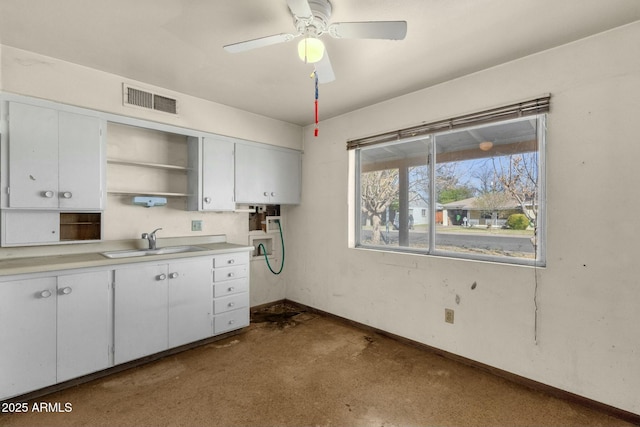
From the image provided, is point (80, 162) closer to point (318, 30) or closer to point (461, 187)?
point (318, 30)

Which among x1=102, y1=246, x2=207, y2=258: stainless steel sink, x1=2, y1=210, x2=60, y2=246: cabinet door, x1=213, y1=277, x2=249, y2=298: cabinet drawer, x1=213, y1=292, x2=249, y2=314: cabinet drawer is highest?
x1=2, y1=210, x2=60, y2=246: cabinet door

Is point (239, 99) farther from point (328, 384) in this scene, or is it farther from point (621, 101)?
point (621, 101)

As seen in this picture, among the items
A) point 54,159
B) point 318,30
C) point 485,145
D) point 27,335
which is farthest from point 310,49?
point 27,335

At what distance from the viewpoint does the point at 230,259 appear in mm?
3029

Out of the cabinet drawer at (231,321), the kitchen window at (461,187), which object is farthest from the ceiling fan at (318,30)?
the cabinet drawer at (231,321)

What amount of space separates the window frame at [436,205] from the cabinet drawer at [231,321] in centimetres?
142

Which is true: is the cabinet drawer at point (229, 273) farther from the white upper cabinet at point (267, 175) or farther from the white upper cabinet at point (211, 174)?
the white upper cabinet at point (267, 175)

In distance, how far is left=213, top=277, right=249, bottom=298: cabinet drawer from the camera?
2.92 m

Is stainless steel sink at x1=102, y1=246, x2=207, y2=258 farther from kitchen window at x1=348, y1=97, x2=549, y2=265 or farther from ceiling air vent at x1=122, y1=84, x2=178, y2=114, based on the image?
kitchen window at x1=348, y1=97, x2=549, y2=265

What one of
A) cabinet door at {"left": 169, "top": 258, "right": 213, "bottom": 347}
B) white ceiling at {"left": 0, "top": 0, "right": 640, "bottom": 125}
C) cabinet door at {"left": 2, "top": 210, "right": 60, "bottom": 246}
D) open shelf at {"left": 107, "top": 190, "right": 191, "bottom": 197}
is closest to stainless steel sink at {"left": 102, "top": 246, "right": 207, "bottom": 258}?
cabinet door at {"left": 169, "top": 258, "right": 213, "bottom": 347}

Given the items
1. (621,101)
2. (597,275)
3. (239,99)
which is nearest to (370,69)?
(239,99)

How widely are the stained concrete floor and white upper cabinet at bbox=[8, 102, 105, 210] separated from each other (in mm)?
1380

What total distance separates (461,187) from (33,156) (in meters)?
3.33

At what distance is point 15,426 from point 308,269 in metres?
2.72
